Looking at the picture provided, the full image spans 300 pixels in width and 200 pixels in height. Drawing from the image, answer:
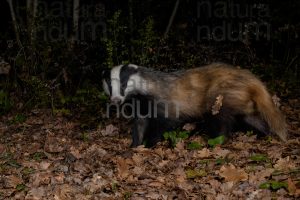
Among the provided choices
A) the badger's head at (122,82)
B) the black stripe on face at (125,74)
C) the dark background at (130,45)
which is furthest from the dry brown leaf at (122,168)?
the dark background at (130,45)

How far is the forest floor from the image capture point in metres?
4.58

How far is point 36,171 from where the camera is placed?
545 centimetres

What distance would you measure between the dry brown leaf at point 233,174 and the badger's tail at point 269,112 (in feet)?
4.57

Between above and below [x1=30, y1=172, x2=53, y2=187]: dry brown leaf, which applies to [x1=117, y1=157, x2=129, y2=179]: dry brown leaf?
above

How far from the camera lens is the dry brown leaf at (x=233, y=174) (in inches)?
183

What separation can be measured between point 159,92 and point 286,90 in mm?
3112

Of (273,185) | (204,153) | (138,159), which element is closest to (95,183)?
(138,159)

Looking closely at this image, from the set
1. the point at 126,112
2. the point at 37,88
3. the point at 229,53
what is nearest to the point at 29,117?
the point at 37,88

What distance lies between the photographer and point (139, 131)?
6.46 meters

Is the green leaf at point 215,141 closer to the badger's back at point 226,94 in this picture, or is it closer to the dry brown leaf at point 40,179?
the badger's back at point 226,94

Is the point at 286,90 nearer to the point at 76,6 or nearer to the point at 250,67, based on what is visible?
the point at 250,67

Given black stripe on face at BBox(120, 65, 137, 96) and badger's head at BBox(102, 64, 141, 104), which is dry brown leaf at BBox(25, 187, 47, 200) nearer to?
badger's head at BBox(102, 64, 141, 104)

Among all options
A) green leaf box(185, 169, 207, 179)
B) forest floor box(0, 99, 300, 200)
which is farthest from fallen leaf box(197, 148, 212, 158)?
green leaf box(185, 169, 207, 179)

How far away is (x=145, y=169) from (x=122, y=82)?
1.40m
